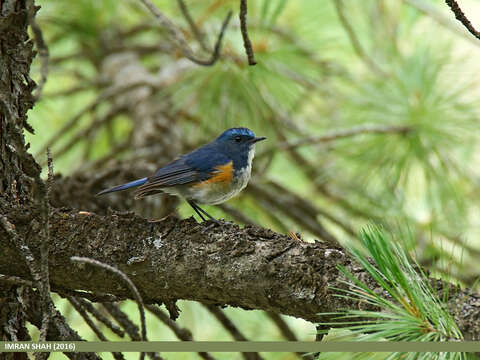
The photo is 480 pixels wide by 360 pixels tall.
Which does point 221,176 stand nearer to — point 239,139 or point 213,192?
point 213,192

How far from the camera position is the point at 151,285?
172 cm

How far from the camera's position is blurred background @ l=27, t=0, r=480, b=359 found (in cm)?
357

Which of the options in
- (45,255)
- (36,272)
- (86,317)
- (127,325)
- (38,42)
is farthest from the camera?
(127,325)

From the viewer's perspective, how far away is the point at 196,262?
1.69m

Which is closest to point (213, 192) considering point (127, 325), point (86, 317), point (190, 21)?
point (190, 21)

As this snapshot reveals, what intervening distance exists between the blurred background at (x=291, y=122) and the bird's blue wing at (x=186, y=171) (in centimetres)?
35

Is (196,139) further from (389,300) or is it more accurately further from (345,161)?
(389,300)

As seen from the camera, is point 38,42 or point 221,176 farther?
point 221,176

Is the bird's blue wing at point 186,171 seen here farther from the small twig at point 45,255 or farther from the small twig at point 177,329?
the small twig at point 45,255

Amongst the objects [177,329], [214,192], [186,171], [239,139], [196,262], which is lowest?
[177,329]

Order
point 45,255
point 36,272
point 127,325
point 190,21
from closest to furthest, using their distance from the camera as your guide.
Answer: point 45,255
point 36,272
point 127,325
point 190,21

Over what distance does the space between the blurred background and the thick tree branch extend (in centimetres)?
120

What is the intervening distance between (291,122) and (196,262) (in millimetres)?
2620

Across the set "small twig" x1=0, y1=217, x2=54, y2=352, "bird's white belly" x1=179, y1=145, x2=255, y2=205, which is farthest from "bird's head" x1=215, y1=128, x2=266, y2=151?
"small twig" x1=0, y1=217, x2=54, y2=352
